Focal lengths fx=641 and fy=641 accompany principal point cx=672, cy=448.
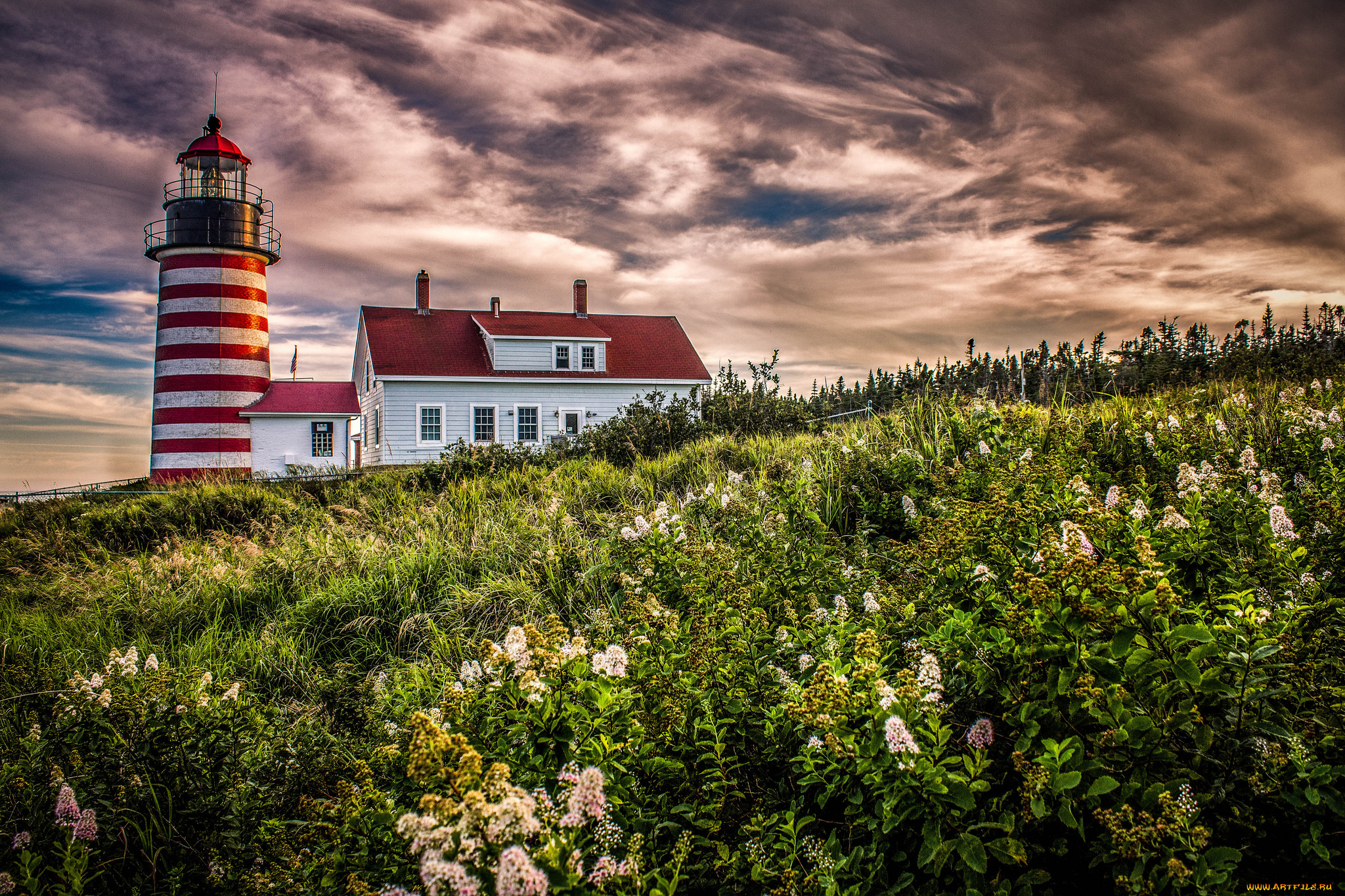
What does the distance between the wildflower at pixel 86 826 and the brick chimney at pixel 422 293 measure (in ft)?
89.7

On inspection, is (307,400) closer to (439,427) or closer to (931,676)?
(439,427)

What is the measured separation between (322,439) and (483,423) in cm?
626

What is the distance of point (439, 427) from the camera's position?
24766mm

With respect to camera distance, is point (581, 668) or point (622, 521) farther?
point (622, 521)

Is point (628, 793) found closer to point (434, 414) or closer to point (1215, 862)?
point (1215, 862)

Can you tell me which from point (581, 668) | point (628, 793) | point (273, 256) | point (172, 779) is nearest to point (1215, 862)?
point (628, 793)

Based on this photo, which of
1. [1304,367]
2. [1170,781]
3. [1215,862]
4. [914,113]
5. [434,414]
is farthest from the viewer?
[434,414]

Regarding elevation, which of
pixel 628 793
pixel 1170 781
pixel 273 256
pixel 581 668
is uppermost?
pixel 273 256

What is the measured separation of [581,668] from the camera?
2229mm

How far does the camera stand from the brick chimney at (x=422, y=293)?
90.1 ft

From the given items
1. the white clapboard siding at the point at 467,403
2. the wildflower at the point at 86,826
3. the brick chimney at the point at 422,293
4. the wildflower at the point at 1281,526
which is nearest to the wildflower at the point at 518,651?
the wildflower at the point at 86,826

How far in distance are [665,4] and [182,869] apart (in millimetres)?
7209

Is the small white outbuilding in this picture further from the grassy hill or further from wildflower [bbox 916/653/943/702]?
wildflower [bbox 916/653/943/702]

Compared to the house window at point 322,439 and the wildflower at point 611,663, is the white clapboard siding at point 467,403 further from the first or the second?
the wildflower at point 611,663
